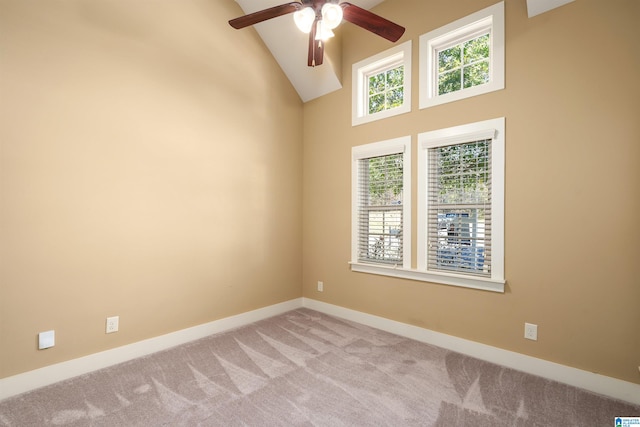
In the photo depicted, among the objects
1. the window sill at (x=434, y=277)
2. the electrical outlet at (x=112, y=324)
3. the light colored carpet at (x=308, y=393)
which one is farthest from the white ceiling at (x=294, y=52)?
the electrical outlet at (x=112, y=324)

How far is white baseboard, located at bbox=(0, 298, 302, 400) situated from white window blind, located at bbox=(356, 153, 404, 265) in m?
1.55

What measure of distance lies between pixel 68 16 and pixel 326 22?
2.03 metres

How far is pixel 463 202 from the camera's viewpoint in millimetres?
2990

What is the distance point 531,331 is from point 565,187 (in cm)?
118

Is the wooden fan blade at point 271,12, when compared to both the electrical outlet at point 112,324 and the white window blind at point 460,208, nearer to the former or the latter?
the white window blind at point 460,208

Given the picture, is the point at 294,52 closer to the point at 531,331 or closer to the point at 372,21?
the point at 372,21

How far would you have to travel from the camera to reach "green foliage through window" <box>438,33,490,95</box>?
293cm

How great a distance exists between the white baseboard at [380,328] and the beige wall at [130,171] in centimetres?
8

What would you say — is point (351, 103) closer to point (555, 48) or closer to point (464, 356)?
point (555, 48)

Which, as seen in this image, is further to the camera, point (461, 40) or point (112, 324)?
point (461, 40)

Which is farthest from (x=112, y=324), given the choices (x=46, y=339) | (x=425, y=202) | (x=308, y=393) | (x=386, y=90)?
(x=386, y=90)

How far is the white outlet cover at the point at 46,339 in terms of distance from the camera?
2.33m

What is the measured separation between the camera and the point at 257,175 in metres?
3.83

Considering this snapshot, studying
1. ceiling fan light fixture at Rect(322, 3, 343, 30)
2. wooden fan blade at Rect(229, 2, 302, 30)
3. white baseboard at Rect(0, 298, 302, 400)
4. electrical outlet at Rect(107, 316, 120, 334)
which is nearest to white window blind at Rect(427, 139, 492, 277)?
ceiling fan light fixture at Rect(322, 3, 343, 30)
